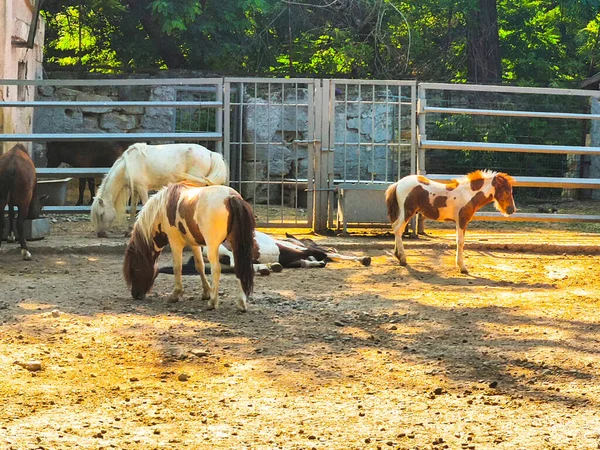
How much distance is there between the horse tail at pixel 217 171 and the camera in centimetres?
1123

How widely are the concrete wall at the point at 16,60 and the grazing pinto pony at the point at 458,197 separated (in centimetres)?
606

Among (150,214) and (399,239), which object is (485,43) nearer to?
(399,239)

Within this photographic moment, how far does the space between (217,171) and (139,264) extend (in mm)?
3984

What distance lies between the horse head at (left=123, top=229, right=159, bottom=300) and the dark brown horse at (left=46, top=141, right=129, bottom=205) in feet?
23.6

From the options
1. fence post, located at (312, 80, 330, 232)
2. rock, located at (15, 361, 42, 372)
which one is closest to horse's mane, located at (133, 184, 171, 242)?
rock, located at (15, 361, 42, 372)

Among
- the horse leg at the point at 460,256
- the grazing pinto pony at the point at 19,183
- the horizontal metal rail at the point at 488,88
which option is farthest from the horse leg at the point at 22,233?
the horizontal metal rail at the point at 488,88

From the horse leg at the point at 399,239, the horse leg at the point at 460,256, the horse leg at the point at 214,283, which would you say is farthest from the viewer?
the horse leg at the point at 399,239

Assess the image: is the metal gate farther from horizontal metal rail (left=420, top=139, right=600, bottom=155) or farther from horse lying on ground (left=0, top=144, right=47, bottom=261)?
horse lying on ground (left=0, top=144, right=47, bottom=261)

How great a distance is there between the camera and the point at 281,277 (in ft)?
28.9

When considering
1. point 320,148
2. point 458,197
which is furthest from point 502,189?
point 320,148

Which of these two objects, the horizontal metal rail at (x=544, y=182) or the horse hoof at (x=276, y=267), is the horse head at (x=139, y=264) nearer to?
the horse hoof at (x=276, y=267)

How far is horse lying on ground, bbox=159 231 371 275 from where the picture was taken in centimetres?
881

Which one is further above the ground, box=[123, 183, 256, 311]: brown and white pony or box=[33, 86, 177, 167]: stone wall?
box=[33, 86, 177, 167]: stone wall

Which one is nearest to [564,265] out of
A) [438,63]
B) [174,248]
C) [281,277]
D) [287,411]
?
[281,277]
